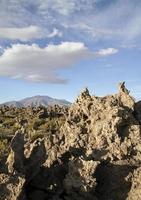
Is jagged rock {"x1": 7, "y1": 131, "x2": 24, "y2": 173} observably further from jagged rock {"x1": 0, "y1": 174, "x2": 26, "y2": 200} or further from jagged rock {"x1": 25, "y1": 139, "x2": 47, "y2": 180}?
jagged rock {"x1": 0, "y1": 174, "x2": 26, "y2": 200}

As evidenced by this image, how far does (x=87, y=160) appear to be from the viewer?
12.4m

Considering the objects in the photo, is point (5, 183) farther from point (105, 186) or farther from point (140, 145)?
point (140, 145)

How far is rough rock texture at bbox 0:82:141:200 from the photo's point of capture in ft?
37.9

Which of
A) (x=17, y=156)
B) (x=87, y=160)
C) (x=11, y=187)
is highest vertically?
(x=17, y=156)

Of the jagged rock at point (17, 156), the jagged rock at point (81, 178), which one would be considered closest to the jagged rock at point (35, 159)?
the jagged rock at point (17, 156)

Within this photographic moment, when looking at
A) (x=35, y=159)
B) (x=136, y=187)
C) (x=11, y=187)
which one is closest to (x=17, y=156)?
(x=35, y=159)

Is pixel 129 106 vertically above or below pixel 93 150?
above

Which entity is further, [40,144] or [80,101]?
[80,101]

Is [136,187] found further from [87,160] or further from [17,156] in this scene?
[17,156]

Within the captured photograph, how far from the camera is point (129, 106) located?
14367 mm

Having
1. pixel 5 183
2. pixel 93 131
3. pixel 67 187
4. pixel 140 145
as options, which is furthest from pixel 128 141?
pixel 5 183

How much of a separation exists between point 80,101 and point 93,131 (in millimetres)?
1970

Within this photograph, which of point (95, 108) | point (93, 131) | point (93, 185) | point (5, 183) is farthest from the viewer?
point (95, 108)

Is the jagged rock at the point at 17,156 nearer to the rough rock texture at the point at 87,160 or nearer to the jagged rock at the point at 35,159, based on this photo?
the rough rock texture at the point at 87,160
